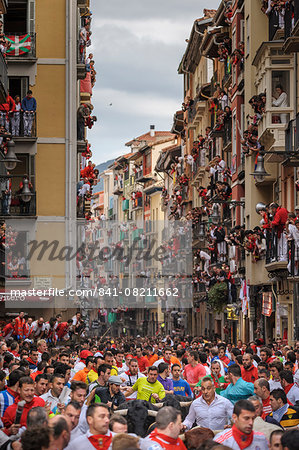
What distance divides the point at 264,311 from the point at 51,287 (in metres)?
7.78

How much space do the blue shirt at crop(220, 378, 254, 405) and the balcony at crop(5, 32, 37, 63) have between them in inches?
1035

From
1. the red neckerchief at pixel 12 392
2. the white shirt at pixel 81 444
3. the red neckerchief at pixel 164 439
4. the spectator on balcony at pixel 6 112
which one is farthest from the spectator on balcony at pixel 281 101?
the white shirt at pixel 81 444

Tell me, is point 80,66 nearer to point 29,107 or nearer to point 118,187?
point 29,107

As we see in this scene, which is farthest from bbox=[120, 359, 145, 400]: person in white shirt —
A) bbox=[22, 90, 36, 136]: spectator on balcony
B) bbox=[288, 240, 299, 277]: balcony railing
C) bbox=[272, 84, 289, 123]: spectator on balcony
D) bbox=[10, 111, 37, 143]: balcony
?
bbox=[10, 111, 37, 143]: balcony

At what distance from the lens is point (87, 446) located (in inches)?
330

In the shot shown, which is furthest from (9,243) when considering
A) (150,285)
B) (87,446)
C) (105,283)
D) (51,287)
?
(105,283)

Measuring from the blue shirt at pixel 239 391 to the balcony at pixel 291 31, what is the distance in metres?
14.8

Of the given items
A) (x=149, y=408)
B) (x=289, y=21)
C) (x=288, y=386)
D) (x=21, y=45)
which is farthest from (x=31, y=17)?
(x=149, y=408)

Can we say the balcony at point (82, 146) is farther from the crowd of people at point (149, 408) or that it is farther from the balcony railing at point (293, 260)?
the crowd of people at point (149, 408)

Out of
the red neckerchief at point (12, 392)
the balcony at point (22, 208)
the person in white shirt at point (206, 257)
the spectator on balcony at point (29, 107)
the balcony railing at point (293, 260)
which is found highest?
the spectator on balcony at point (29, 107)

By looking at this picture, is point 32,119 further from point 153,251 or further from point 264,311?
point 153,251

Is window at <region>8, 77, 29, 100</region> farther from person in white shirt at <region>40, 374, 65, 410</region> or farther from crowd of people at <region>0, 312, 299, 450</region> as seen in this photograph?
person in white shirt at <region>40, 374, 65, 410</region>

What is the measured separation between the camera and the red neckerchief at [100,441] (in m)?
8.35

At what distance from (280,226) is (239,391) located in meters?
16.9
